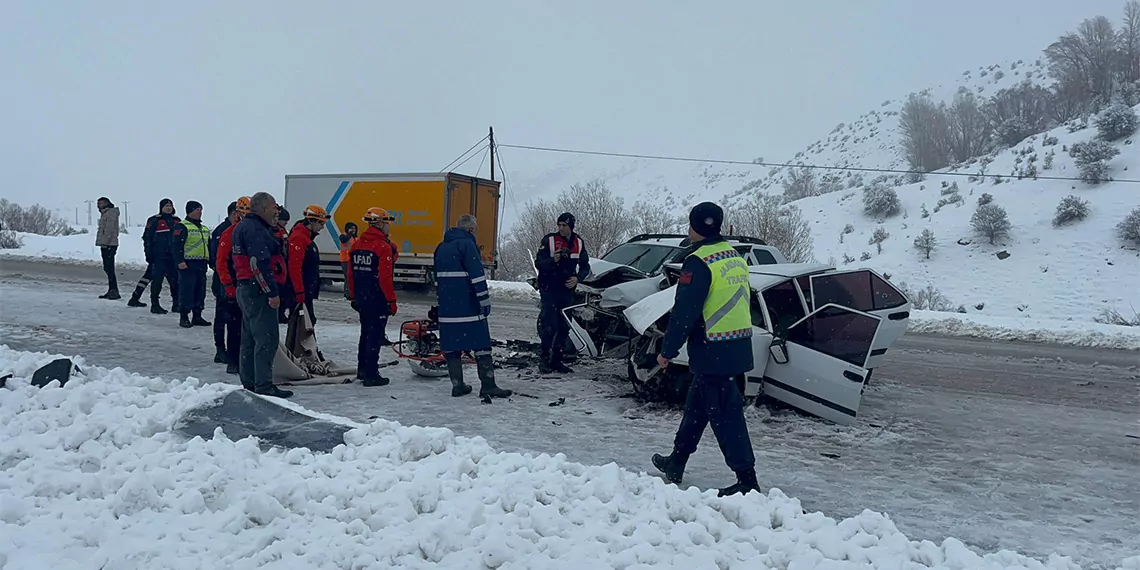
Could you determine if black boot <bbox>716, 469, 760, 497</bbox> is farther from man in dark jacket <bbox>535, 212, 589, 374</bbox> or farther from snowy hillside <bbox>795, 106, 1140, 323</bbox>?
snowy hillside <bbox>795, 106, 1140, 323</bbox>

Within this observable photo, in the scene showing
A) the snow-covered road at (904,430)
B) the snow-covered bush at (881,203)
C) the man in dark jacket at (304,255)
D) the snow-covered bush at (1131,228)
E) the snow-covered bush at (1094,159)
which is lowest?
the snow-covered road at (904,430)

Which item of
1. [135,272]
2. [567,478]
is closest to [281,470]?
[567,478]

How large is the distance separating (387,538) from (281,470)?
1.16 m

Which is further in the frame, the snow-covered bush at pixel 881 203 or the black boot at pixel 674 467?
the snow-covered bush at pixel 881 203

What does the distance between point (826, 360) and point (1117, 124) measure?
111 ft

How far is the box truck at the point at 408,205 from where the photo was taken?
1805 cm

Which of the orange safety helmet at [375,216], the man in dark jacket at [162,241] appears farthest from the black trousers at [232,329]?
the man in dark jacket at [162,241]

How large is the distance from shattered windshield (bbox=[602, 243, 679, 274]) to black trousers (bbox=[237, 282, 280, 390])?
4.11 metres

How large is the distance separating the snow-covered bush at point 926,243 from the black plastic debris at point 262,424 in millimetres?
27010

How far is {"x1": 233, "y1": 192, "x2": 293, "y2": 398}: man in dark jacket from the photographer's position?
21.4 ft

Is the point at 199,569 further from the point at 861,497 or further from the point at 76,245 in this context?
the point at 76,245

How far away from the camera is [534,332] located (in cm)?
1227

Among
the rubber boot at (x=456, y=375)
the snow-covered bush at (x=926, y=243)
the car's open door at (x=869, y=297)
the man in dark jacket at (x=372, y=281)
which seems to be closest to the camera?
the car's open door at (x=869, y=297)

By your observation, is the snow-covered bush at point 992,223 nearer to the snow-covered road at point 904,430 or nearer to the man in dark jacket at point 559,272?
the snow-covered road at point 904,430
